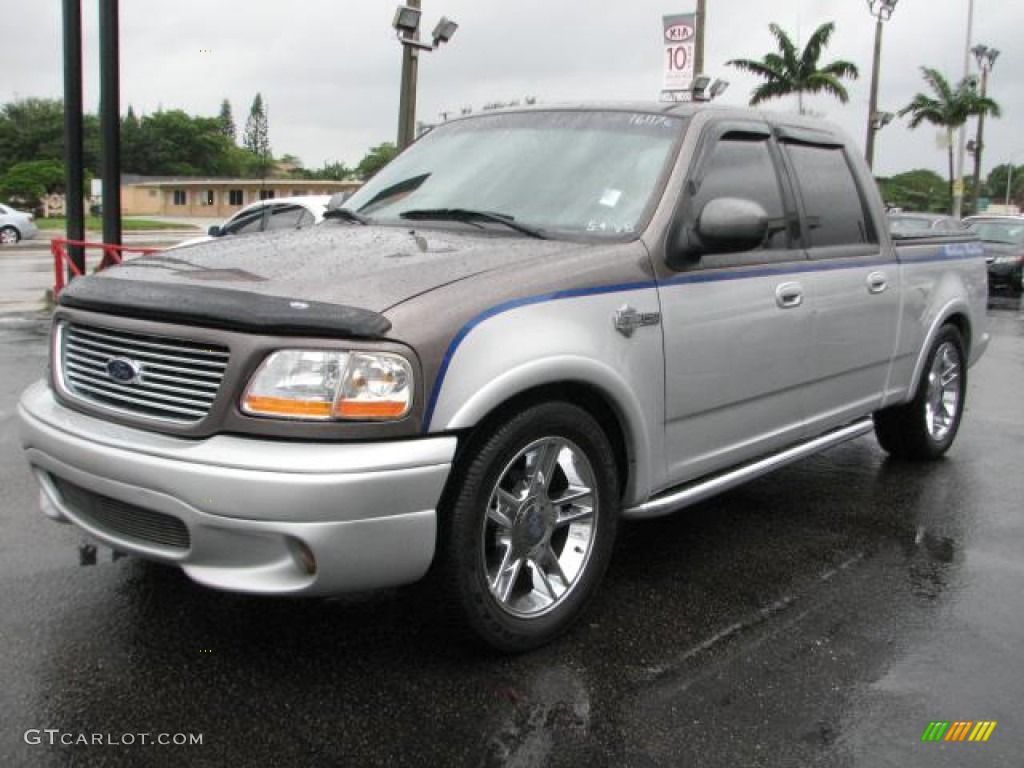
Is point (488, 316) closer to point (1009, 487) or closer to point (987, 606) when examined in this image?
→ point (987, 606)

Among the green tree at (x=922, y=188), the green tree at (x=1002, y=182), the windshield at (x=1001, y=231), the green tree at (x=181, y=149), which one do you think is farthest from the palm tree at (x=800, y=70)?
the green tree at (x=1002, y=182)

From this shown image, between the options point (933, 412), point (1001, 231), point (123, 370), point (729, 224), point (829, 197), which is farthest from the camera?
point (1001, 231)

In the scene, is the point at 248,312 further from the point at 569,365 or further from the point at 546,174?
the point at 546,174

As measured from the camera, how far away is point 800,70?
34750 millimetres

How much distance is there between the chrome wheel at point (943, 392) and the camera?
19.0ft

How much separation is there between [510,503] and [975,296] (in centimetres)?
417

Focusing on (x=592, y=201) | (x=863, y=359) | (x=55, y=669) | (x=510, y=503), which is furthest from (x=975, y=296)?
(x=55, y=669)

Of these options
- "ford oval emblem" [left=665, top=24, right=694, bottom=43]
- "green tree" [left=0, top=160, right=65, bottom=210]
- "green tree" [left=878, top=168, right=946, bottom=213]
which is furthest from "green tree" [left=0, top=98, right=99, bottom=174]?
"ford oval emblem" [left=665, top=24, right=694, bottom=43]

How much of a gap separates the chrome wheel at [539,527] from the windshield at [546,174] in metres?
0.88

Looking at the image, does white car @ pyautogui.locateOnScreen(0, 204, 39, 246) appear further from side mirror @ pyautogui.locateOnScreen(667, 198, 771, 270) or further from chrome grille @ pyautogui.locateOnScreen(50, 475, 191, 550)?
side mirror @ pyautogui.locateOnScreen(667, 198, 771, 270)

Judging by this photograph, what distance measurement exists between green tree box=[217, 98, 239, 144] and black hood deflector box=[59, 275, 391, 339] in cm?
11307

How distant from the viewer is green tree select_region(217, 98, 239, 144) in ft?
371

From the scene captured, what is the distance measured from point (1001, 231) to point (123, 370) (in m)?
20.7

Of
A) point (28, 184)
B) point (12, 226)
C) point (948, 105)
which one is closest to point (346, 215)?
point (12, 226)
